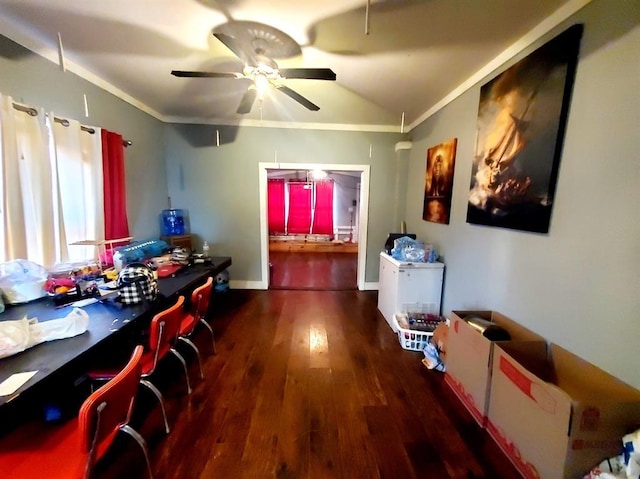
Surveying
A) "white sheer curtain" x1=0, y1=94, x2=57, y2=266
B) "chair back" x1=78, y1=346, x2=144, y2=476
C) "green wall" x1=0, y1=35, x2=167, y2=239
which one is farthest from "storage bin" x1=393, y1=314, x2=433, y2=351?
"green wall" x1=0, y1=35, x2=167, y2=239

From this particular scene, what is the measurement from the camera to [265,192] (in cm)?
Result: 380

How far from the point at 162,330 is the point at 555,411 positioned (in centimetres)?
192

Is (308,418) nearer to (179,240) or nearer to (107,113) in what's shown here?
(179,240)

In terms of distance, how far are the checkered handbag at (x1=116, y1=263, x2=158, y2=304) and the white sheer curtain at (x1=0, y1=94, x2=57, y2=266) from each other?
2.44 ft

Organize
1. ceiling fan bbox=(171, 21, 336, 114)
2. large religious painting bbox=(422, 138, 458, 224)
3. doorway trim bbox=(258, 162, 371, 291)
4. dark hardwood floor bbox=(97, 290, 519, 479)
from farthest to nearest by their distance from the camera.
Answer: doorway trim bbox=(258, 162, 371, 291) → large religious painting bbox=(422, 138, 458, 224) → ceiling fan bbox=(171, 21, 336, 114) → dark hardwood floor bbox=(97, 290, 519, 479)

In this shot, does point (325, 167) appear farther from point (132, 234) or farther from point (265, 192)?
point (132, 234)

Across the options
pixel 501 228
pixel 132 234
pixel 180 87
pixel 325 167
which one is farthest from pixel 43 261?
pixel 501 228

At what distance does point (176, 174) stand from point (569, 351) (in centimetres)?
435

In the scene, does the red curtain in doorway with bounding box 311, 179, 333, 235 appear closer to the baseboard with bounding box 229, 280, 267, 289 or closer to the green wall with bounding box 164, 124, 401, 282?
the green wall with bounding box 164, 124, 401, 282

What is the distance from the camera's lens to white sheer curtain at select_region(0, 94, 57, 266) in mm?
1622

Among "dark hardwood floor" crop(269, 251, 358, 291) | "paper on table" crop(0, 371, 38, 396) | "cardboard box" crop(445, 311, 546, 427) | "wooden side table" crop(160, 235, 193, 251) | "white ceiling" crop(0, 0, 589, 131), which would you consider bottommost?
"dark hardwood floor" crop(269, 251, 358, 291)

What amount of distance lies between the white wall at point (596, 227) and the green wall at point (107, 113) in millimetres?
3372

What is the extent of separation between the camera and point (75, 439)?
99 centimetres

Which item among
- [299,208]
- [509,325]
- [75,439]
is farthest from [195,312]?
[299,208]
